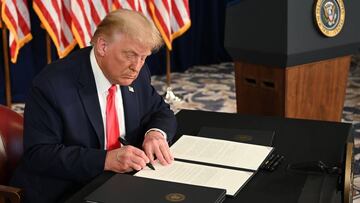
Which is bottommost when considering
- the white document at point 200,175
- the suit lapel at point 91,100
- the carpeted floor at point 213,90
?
the carpeted floor at point 213,90

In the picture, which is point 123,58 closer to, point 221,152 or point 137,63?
point 137,63

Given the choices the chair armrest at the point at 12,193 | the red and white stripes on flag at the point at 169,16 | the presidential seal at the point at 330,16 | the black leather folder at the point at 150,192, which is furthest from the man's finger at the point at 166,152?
the red and white stripes on flag at the point at 169,16

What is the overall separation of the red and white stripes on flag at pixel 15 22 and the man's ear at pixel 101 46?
118 inches

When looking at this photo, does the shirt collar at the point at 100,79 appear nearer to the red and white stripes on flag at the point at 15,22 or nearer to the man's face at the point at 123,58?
the man's face at the point at 123,58

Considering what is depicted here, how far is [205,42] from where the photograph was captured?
7484 millimetres

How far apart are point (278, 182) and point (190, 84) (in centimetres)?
490

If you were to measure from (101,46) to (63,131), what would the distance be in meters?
0.32

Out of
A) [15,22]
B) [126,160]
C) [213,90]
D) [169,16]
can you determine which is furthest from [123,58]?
[213,90]

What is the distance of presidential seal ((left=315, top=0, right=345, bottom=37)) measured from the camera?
10.1 ft

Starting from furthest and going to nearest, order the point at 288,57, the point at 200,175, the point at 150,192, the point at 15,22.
Result: the point at 15,22, the point at 288,57, the point at 200,175, the point at 150,192

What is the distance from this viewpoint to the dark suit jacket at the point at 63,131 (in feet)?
5.95

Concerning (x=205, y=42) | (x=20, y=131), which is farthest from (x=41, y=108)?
(x=205, y=42)

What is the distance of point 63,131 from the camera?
1943 millimetres

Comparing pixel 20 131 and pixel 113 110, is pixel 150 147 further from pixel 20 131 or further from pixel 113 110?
pixel 20 131
